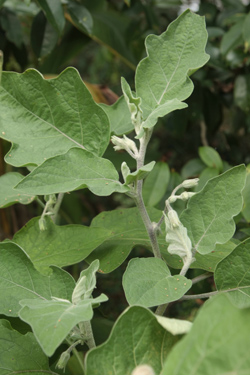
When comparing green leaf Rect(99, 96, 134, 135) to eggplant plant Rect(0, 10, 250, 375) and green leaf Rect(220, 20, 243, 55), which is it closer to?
eggplant plant Rect(0, 10, 250, 375)

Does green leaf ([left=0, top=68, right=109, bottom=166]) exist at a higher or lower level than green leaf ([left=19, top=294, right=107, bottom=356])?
higher

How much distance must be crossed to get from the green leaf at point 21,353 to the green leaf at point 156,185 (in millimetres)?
420

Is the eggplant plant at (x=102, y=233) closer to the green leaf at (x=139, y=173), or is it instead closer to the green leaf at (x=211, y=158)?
the green leaf at (x=139, y=173)

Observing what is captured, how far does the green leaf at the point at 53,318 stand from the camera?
341 millimetres

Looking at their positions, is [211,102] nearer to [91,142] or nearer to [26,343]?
[91,142]

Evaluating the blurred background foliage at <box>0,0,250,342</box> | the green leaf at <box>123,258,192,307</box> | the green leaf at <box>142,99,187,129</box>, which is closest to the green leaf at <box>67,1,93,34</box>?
the blurred background foliage at <box>0,0,250,342</box>

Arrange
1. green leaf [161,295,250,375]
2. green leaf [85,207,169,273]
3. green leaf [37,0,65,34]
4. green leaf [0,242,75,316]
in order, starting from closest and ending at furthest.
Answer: green leaf [161,295,250,375]
green leaf [0,242,75,316]
green leaf [85,207,169,273]
green leaf [37,0,65,34]

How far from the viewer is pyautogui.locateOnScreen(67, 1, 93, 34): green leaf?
37.0 inches

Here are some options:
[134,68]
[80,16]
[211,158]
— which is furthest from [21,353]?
[134,68]

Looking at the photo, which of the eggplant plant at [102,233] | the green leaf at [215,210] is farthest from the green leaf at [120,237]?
the green leaf at [215,210]

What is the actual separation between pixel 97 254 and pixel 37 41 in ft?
2.03

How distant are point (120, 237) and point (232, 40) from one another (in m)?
0.58

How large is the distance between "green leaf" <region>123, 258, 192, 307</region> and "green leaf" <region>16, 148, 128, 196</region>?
3.3 inches

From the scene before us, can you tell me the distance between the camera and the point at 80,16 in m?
0.95
